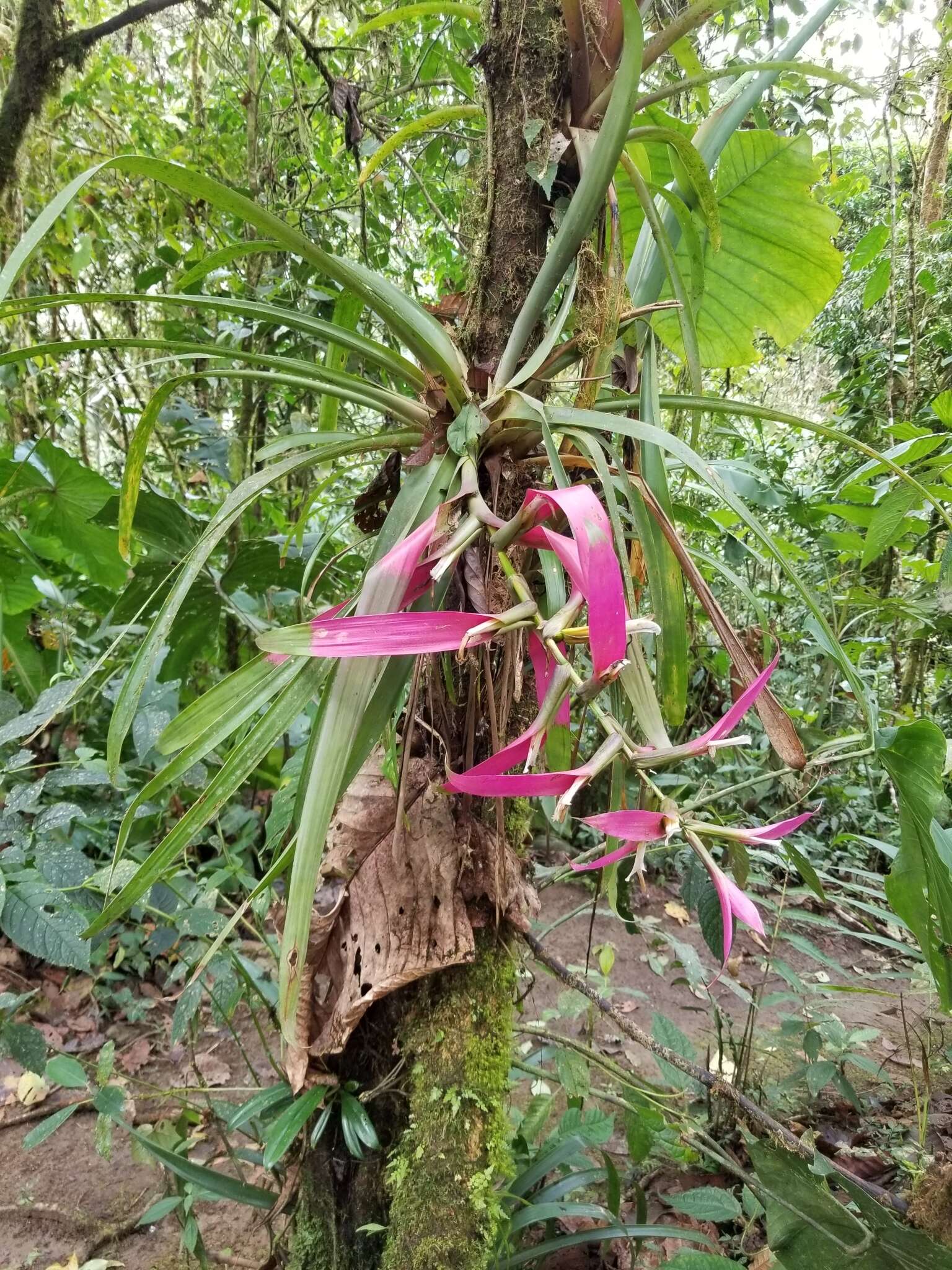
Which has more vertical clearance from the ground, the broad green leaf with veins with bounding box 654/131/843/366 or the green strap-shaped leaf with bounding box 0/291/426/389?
the broad green leaf with veins with bounding box 654/131/843/366

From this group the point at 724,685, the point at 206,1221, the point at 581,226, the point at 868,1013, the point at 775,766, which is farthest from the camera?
the point at 724,685

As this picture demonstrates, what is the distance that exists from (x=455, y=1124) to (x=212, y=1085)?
883mm

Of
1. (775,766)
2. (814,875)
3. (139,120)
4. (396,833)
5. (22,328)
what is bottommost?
(775,766)

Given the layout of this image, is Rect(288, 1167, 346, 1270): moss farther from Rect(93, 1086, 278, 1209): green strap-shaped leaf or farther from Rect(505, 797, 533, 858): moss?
Rect(505, 797, 533, 858): moss

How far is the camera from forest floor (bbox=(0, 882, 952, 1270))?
86 centimetres

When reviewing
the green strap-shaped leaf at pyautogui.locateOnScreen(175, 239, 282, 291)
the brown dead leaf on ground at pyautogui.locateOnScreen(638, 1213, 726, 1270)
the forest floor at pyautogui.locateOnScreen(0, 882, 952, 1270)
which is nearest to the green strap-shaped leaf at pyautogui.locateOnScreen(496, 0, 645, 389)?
the green strap-shaped leaf at pyautogui.locateOnScreen(175, 239, 282, 291)

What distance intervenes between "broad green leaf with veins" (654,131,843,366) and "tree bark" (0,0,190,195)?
1556 millimetres

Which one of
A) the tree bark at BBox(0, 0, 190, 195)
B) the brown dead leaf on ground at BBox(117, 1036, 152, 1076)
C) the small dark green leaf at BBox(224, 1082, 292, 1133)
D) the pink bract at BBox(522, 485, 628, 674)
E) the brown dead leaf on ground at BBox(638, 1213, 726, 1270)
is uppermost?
the tree bark at BBox(0, 0, 190, 195)

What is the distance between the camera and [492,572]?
54 centimetres

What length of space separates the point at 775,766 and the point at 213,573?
1.34 meters

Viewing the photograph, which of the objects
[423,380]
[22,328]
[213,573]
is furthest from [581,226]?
[22,328]

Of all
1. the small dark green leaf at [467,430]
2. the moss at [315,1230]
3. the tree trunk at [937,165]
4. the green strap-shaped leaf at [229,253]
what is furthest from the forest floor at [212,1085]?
the tree trunk at [937,165]

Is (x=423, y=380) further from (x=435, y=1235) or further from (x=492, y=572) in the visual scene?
(x=435, y=1235)

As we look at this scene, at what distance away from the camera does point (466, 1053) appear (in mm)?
544
